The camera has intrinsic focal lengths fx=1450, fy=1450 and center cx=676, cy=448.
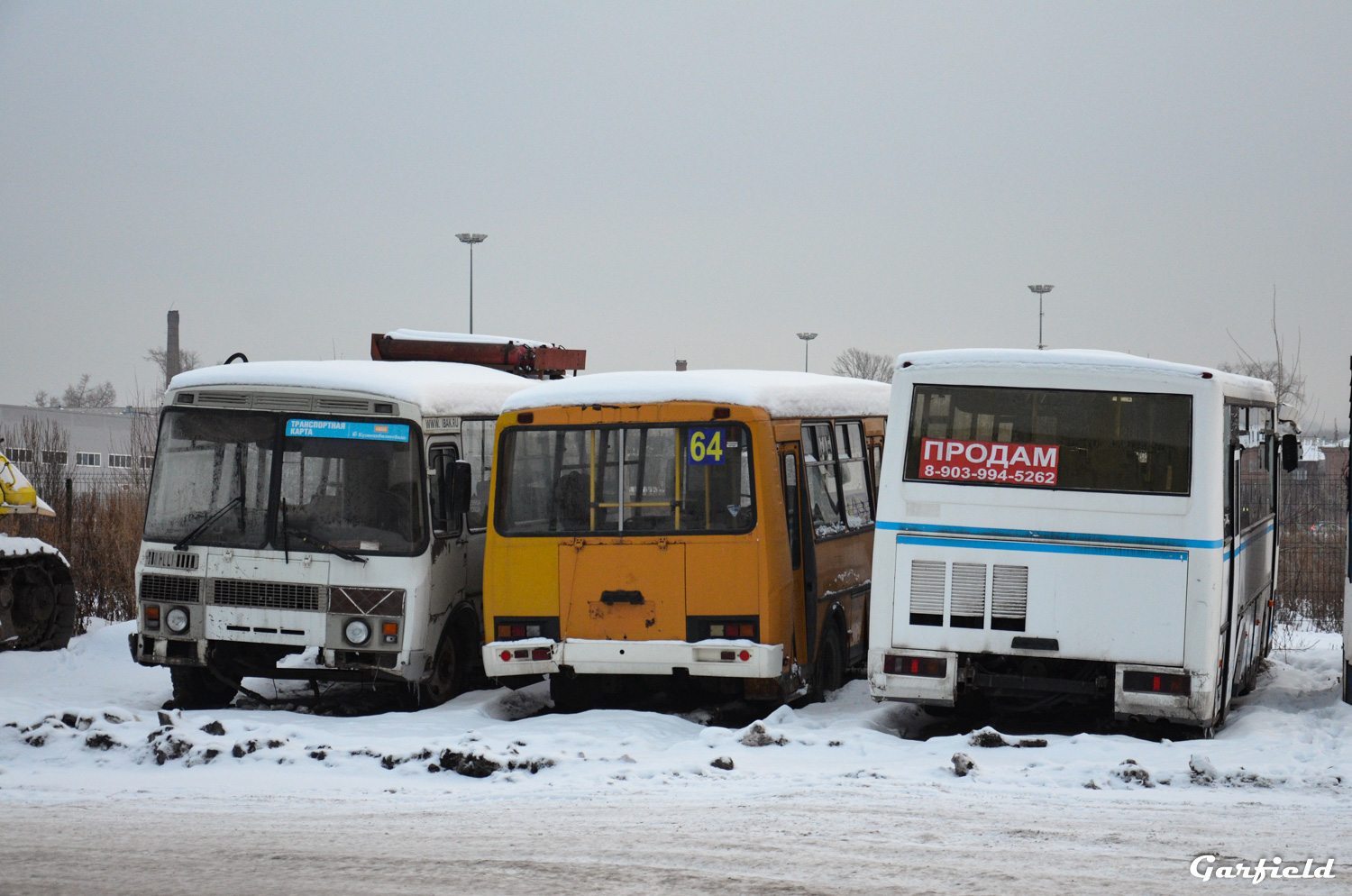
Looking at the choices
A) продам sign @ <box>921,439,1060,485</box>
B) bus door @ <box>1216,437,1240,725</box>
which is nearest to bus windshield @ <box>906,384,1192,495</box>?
продам sign @ <box>921,439,1060,485</box>

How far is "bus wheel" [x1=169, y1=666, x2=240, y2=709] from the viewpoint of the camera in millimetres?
12680

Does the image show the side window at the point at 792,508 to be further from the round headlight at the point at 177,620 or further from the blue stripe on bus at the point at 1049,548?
the round headlight at the point at 177,620

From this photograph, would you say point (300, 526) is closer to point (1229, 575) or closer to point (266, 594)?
point (266, 594)

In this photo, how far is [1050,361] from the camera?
10.4 m

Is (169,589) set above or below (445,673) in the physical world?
above

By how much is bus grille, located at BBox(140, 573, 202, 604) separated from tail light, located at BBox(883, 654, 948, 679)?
5.74 meters

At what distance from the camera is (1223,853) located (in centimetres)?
715

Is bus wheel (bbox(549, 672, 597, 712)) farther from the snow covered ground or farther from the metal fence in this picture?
the metal fence

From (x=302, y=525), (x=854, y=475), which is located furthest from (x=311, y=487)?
(x=854, y=475)

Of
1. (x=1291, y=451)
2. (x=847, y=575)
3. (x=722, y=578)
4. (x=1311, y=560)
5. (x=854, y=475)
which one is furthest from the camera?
(x=1311, y=560)

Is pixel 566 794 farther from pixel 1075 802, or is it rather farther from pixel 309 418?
pixel 309 418

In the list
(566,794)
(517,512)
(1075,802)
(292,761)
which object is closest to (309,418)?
(517,512)

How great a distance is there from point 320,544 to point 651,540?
2776 millimetres

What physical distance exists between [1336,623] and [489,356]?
13.2 meters
